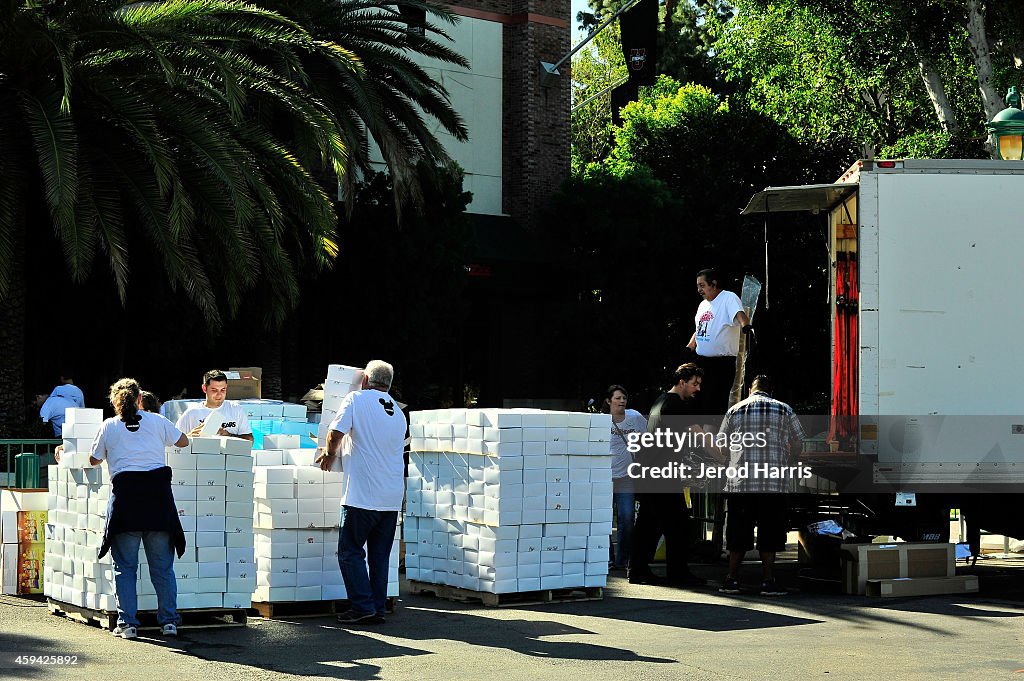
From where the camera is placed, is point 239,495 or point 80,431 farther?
point 80,431

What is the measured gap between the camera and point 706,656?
8766mm

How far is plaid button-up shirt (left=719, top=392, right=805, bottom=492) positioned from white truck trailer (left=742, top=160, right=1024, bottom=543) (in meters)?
0.65

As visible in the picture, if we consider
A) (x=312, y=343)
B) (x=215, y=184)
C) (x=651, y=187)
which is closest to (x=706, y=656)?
(x=215, y=184)

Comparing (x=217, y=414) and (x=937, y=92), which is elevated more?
(x=937, y=92)

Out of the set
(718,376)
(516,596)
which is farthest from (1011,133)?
(516,596)

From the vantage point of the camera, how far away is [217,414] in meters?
11.8

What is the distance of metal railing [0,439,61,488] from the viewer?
12719mm

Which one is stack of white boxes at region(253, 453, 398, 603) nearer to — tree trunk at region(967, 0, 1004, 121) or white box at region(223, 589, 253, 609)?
white box at region(223, 589, 253, 609)

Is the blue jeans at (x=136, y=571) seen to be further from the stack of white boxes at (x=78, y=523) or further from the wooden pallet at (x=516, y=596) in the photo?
the wooden pallet at (x=516, y=596)

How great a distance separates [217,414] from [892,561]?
5882 mm

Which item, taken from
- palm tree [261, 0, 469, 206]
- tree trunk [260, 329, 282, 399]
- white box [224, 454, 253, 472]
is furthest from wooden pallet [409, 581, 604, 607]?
tree trunk [260, 329, 282, 399]

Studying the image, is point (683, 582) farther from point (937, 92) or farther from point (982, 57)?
point (937, 92)

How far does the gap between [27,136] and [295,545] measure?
32.3 feet

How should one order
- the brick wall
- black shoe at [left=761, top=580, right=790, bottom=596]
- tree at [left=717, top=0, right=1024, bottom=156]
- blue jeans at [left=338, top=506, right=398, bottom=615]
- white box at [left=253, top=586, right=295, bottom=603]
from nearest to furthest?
1. blue jeans at [left=338, top=506, right=398, bottom=615]
2. white box at [left=253, top=586, right=295, bottom=603]
3. black shoe at [left=761, top=580, right=790, bottom=596]
4. tree at [left=717, top=0, right=1024, bottom=156]
5. the brick wall
